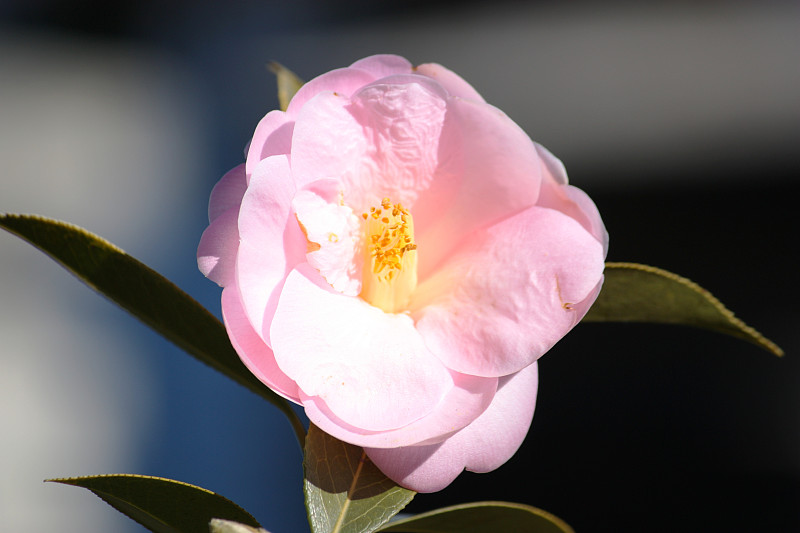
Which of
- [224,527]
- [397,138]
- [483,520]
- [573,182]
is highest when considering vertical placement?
[397,138]

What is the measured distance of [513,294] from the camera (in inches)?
15.0

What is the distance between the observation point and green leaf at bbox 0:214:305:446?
0.42 metres

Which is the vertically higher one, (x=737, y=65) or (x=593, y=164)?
(x=737, y=65)

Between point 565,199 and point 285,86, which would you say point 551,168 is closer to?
point 565,199

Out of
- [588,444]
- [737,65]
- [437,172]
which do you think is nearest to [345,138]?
[437,172]

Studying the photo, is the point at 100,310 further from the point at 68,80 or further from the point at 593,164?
the point at 593,164

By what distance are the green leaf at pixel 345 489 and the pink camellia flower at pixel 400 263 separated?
0.06ft

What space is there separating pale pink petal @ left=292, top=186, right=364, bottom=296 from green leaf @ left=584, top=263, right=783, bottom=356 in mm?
164

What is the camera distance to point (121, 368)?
2580 mm

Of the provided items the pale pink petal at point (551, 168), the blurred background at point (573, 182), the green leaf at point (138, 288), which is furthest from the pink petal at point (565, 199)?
the blurred background at point (573, 182)

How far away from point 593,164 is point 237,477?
72.1 inches

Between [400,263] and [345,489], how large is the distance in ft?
0.47

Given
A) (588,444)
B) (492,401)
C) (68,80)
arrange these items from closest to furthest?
(492,401)
(588,444)
(68,80)

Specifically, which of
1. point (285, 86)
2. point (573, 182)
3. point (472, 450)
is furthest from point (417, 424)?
point (573, 182)
